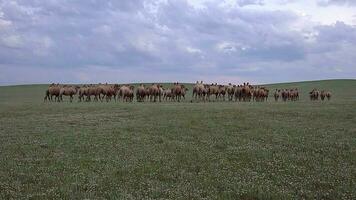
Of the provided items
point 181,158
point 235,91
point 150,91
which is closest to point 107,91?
point 150,91

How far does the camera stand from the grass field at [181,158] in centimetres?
1359

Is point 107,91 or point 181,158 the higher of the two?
point 107,91

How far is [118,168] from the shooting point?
16281 millimetres

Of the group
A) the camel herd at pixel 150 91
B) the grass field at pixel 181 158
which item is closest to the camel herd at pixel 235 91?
the camel herd at pixel 150 91

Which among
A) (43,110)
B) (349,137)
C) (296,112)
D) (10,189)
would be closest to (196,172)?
(10,189)

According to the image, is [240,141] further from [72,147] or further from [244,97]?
[244,97]

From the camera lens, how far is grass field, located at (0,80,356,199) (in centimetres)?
1359

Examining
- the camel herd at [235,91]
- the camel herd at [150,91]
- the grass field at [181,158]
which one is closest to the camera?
the grass field at [181,158]

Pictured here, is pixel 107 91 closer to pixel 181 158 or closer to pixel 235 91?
pixel 235 91

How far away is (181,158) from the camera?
1789cm

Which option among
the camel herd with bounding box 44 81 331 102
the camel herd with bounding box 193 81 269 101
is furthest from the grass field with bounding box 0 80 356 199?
the camel herd with bounding box 193 81 269 101

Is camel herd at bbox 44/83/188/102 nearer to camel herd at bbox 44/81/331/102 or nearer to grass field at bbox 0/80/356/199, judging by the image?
camel herd at bbox 44/81/331/102

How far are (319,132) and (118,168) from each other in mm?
12198

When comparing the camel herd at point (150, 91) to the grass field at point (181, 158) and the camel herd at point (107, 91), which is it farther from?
the grass field at point (181, 158)
